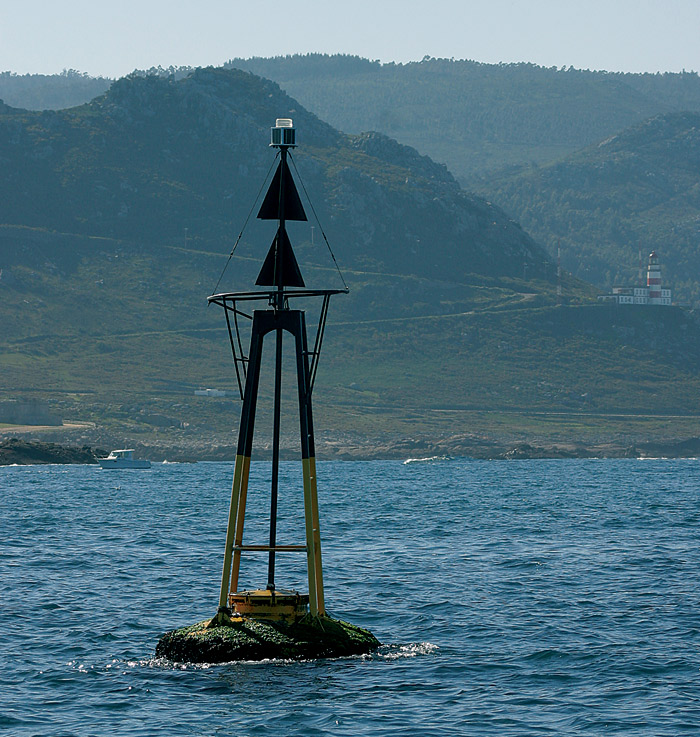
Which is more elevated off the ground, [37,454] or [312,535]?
[312,535]

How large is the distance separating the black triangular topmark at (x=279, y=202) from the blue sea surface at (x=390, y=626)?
10714mm

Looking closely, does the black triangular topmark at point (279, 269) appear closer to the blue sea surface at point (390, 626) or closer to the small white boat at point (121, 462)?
the blue sea surface at point (390, 626)

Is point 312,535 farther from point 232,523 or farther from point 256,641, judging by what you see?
point 256,641

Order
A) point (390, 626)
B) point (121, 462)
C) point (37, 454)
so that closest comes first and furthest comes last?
1. point (390, 626)
2. point (121, 462)
3. point (37, 454)

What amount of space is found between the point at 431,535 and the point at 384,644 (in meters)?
30.0

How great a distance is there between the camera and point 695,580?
4469cm

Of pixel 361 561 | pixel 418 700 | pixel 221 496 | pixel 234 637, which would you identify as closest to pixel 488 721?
pixel 418 700

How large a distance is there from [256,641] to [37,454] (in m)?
147

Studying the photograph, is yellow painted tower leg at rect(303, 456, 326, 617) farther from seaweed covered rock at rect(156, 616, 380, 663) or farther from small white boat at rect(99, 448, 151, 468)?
small white boat at rect(99, 448, 151, 468)

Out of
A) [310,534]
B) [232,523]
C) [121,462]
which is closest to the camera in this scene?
[310,534]

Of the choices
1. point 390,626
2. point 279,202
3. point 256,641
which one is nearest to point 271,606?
point 256,641

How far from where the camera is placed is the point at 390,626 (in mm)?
35875

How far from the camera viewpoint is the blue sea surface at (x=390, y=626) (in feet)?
85.9

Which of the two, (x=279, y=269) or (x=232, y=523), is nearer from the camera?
(x=232, y=523)
